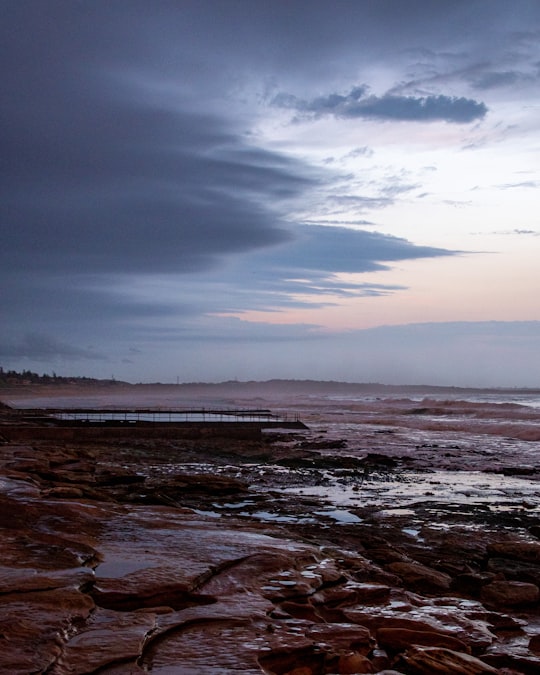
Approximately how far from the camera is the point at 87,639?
612cm

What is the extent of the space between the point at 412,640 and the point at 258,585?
215 cm

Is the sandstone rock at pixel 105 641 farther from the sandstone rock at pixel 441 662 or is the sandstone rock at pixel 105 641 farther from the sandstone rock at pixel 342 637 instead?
the sandstone rock at pixel 441 662

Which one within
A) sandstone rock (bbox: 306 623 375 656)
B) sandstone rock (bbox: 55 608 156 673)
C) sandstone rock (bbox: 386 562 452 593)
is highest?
sandstone rock (bbox: 55 608 156 673)

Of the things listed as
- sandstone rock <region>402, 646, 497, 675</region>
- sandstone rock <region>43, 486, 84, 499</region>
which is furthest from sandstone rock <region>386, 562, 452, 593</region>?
sandstone rock <region>43, 486, 84, 499</region>

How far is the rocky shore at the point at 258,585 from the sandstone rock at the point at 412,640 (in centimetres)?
1

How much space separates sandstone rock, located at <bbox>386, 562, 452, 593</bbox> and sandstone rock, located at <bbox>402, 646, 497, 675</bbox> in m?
2.92

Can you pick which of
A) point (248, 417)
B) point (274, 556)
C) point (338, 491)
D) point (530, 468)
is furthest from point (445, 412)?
point (274, 556)

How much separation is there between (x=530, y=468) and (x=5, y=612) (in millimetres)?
22052

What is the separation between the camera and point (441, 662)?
6.09 meters

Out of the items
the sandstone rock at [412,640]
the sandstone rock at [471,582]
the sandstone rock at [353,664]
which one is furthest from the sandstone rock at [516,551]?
the sandstone rock at [353,664]

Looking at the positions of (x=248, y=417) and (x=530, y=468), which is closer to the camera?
(x=530, y=468)

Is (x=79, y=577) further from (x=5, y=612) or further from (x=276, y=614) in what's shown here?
(x=276, y=614)

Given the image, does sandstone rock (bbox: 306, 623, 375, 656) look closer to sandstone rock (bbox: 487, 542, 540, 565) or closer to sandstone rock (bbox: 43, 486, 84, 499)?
sandstone rock (bbox: 487, 542, 540, 565)

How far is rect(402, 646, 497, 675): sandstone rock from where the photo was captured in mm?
6004
